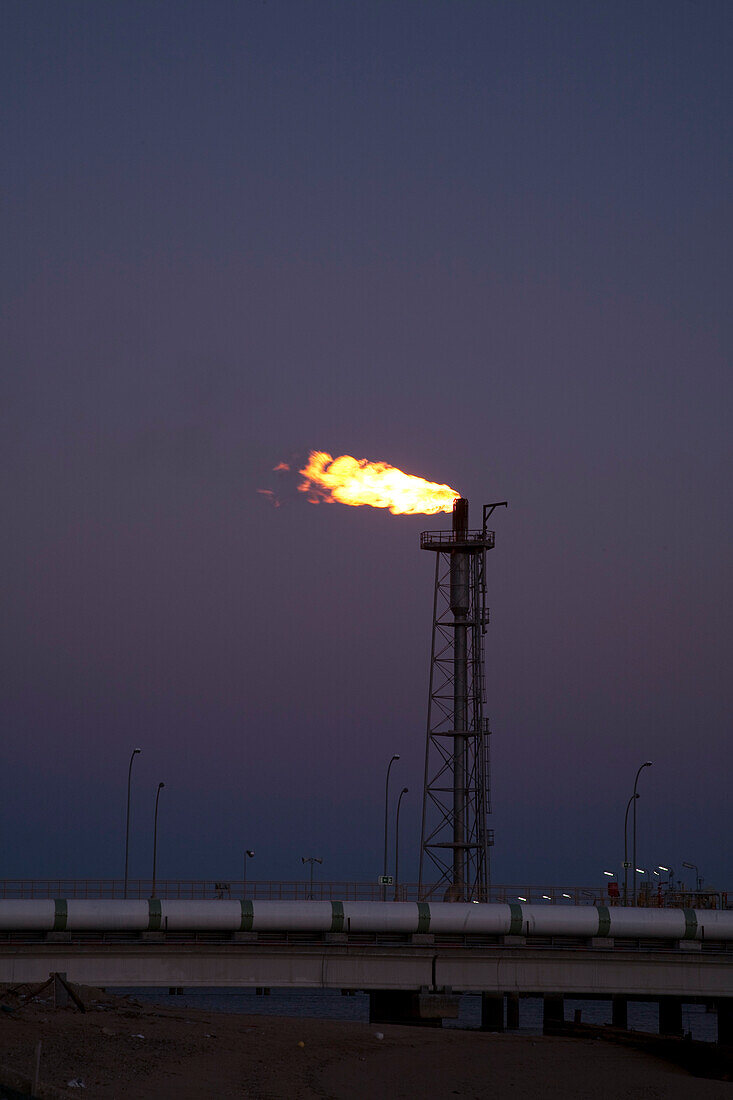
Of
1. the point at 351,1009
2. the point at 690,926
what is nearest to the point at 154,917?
the point at 690,926

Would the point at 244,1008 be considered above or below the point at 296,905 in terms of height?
below

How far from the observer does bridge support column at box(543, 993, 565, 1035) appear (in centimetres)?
6412

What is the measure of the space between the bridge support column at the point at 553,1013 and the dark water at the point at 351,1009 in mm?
40340

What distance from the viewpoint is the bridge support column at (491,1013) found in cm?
7019

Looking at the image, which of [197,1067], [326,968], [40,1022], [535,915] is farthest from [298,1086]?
[535,915]

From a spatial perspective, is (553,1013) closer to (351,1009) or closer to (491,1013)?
(491,1013)

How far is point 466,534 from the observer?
3388 inches

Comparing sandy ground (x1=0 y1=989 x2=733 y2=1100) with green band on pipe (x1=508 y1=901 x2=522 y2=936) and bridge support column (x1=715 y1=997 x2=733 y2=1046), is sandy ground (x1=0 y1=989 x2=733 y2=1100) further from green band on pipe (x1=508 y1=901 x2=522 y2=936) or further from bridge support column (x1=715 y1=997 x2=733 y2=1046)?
bridge support column (x1=715 y1=997 x2=733 y2=1046)

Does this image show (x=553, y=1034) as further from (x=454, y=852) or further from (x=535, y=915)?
(x=454, y=852)

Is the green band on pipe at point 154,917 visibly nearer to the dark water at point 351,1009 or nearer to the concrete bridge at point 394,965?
the concrete bridge at point 394,965

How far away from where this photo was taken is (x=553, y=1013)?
6606 cm

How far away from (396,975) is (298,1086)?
18.3 meters

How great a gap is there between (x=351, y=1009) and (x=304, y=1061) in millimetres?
94810

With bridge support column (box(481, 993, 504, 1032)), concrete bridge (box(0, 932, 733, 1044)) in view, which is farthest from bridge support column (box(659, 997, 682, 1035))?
bridge support column (box(481, 993, 504, 1032))
